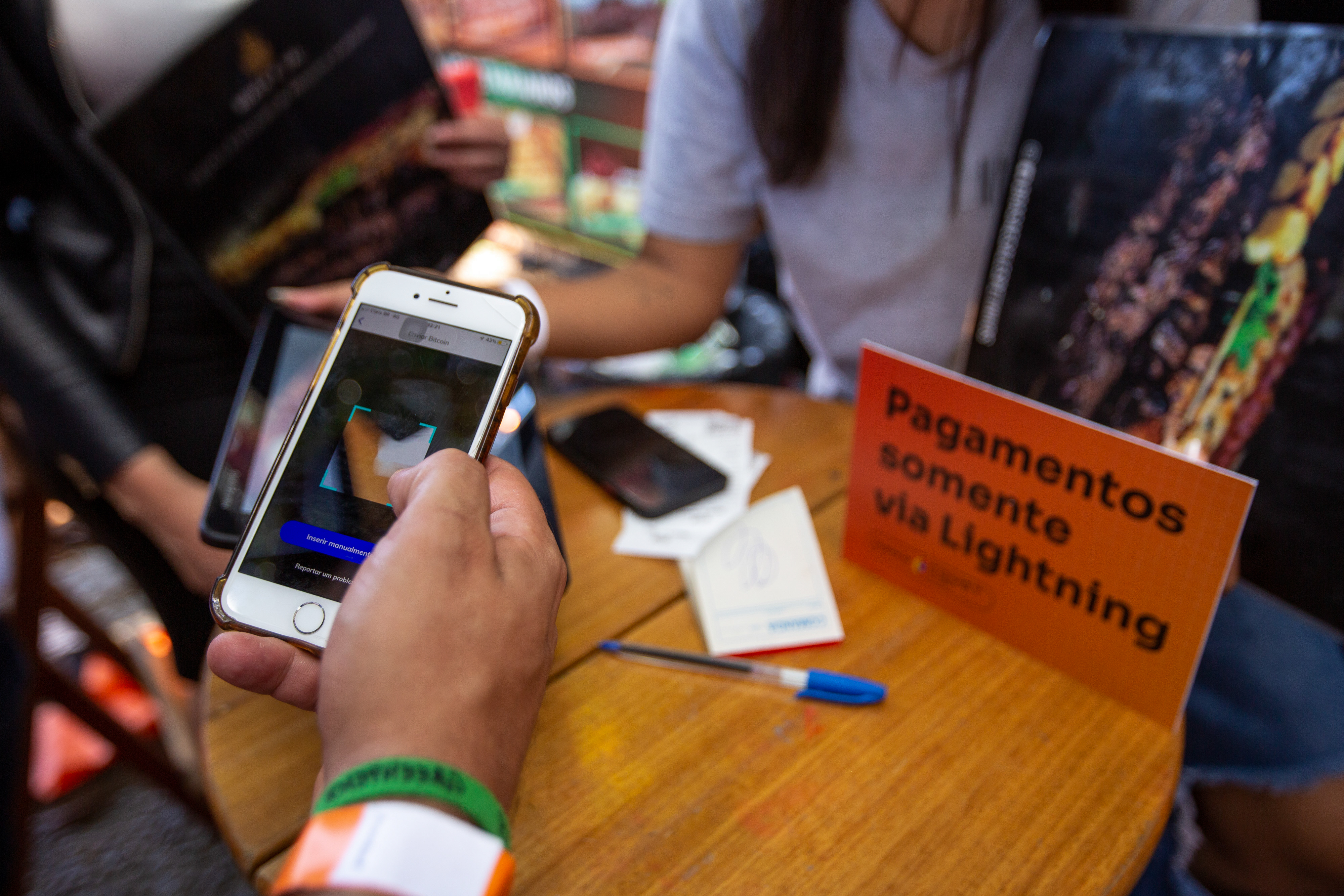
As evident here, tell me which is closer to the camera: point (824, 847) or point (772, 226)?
point (824, 847)

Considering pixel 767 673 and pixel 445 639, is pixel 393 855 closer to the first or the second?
pixel 445 639

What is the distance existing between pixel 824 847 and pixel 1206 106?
66 cm

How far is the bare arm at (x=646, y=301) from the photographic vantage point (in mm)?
982

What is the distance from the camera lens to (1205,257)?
0.65 metres

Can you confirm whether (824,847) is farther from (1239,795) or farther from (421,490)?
(1239,795)

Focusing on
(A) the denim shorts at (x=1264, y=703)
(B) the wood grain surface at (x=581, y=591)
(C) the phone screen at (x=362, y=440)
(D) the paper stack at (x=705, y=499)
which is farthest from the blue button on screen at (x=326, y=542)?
(A) the denim shorts at (x=1264, y=703)

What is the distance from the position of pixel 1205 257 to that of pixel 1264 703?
1.65 feet

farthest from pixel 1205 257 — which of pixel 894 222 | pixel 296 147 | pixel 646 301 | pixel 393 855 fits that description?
pixel 296 147

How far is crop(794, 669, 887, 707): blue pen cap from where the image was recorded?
564 millimetres

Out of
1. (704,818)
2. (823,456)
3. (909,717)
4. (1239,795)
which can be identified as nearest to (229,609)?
(704,818)

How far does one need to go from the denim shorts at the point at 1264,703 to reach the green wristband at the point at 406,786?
799 mm

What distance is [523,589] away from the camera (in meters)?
0.39

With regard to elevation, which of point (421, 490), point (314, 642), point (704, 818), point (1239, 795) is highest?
point (421, 490)

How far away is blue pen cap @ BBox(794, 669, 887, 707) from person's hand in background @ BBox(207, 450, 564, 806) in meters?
0.23
